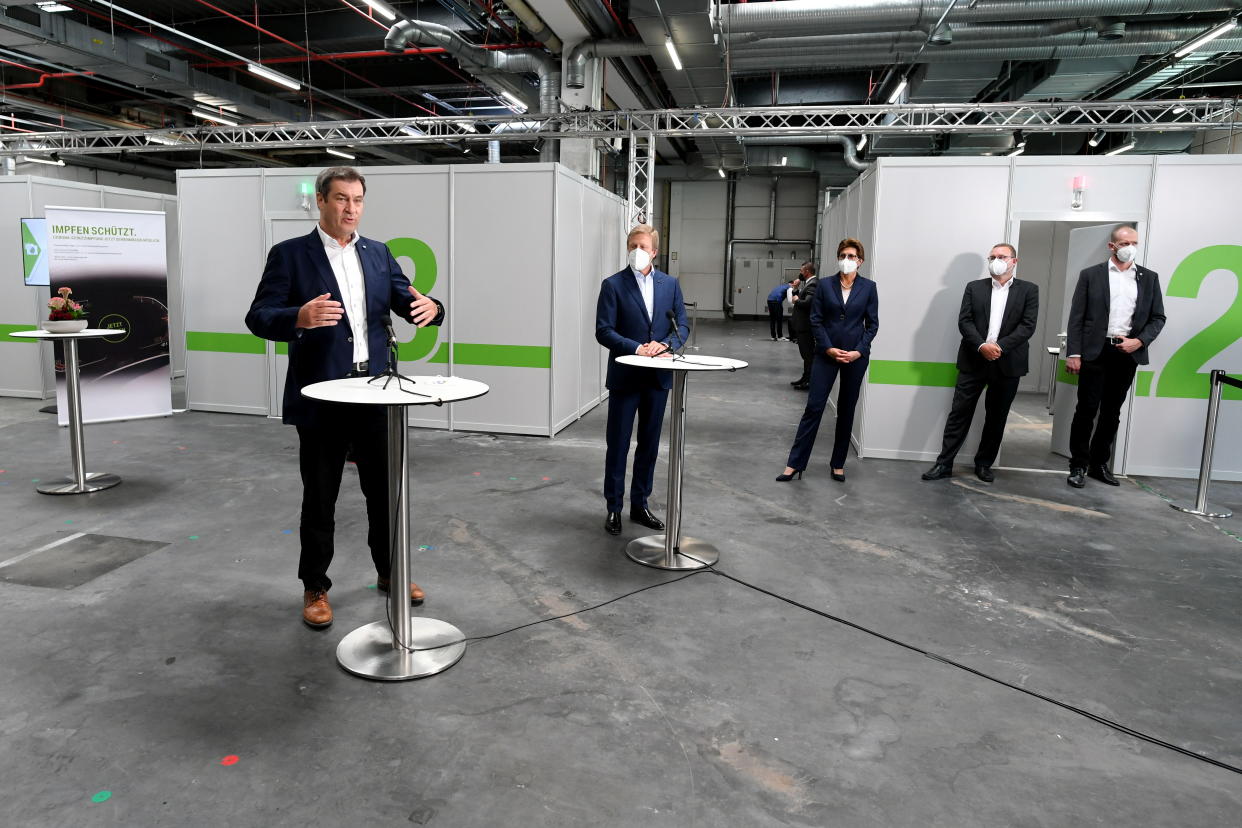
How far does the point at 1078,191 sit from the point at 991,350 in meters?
1.56

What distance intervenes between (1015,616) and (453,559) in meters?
2.64

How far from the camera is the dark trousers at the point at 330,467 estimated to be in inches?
116

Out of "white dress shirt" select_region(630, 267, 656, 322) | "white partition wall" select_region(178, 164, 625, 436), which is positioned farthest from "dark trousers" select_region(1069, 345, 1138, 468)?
"white partition wall" select_region(178, 164, 625, 436)

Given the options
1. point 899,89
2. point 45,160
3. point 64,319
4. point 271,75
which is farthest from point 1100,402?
point 45,160

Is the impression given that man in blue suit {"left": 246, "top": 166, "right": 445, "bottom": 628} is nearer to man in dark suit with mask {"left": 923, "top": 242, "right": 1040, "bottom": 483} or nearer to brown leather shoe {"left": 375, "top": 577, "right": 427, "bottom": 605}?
brown leather shoe {"left": 375, "top": 577, "right": 427, "bottom": 605}

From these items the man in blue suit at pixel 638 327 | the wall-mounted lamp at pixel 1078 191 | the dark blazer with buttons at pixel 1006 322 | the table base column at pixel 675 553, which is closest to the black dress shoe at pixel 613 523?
the table base column at pixel 675 553

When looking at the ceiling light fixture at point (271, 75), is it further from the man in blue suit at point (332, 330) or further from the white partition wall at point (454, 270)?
the man in blue suit at point (332, 330)

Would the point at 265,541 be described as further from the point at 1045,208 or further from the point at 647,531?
the point at 1045,208

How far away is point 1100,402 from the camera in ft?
18.8

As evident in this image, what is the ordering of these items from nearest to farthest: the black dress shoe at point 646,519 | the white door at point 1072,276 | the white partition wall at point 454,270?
the black dress shoe at point 646,519, the white door at point 1072,276, the white partition wall at point 454,270

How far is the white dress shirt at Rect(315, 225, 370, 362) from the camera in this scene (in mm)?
2912

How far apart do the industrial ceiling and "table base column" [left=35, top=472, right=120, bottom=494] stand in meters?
5.39

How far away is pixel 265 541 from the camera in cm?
415

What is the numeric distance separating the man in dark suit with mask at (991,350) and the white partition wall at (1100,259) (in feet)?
1.08
